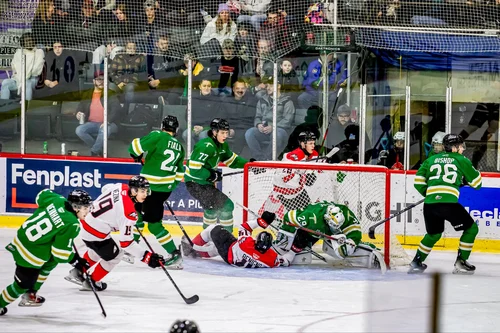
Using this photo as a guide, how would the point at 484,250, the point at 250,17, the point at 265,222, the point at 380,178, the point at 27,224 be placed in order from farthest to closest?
the point at 250,17 → the point at 484,250 → the point at 380,178 → the point at 265,222 → the point at 27,224

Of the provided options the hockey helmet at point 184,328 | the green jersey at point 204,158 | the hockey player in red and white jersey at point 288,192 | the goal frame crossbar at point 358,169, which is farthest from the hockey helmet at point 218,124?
the hockey helmet at point 184,328

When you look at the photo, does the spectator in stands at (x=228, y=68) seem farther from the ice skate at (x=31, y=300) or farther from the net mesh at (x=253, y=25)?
the ice skate at (x=31, y=300)

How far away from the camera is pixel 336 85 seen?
33.8ft

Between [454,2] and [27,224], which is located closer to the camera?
[27,224]

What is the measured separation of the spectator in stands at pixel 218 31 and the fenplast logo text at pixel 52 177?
1.71 meters

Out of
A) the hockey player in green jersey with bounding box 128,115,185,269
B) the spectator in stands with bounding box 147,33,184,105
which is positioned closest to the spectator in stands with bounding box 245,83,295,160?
the spectator in stands with bounding box 147,33,184,105

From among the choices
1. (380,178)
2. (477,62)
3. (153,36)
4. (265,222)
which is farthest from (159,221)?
(477,62)

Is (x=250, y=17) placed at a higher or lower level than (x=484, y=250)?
higher

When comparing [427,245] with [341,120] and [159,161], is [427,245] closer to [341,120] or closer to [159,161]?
[341,120]

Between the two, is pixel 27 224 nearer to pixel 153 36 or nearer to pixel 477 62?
pixel 153 36

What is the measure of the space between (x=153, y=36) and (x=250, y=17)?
99cm

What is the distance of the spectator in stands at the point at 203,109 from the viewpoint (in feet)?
34.6

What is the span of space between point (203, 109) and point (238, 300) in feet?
11.3

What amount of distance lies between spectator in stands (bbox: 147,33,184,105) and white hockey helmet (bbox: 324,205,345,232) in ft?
8.22
